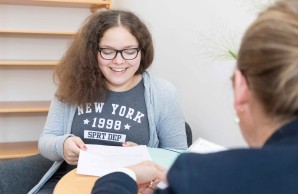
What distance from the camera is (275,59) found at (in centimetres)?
60

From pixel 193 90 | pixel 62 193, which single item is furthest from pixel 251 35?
pixel 193 90

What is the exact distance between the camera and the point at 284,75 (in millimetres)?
597

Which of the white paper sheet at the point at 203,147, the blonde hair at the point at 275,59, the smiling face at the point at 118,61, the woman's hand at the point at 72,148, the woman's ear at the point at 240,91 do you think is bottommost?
the woman's hand at the point at 72,148

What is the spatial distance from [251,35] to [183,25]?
1.75 meters

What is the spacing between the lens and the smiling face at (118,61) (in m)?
1.65

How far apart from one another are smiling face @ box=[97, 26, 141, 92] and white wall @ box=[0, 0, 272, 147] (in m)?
0.44

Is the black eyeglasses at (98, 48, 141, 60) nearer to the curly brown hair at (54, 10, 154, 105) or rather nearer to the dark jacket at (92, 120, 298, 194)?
the curly brown hair at (54, 10, 154, 105)

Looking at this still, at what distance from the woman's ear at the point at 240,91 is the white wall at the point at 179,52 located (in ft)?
3.34

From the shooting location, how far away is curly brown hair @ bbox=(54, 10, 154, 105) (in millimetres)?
1697

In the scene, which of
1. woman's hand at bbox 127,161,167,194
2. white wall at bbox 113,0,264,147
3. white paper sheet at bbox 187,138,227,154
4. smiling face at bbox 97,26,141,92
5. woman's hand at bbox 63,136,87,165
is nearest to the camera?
woman's hand at bbox 127,161,167,194

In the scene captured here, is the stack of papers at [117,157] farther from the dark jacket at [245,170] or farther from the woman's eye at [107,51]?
the dark jacket at [245,170]

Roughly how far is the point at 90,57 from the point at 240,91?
1136 millimetres

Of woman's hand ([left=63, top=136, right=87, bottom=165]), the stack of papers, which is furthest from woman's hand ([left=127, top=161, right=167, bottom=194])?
woman's hand ([left=63, top=136, right=87, bottom=165])

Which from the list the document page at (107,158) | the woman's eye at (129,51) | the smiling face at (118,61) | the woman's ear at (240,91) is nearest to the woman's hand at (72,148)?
the document page at (107,158)
